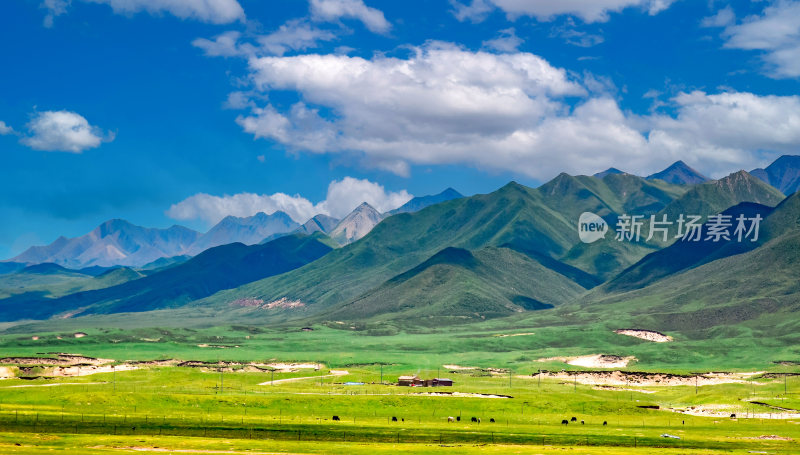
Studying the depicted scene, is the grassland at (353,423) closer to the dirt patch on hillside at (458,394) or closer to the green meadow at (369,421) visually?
the green meadow at (369,421)

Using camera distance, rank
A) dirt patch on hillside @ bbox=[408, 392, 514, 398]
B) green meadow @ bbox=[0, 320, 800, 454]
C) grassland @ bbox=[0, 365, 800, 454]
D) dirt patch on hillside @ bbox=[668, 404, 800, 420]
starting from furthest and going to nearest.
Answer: dirt patch on hillside @ bbox=[408, 392, 514, 398] < dirt patch on hillside @ bbox=[668, 404, 800, 420] < green meadow @ bbox=[0, 320, 800, 454] < grassland @ bbox=[0, 365, 800, 454]

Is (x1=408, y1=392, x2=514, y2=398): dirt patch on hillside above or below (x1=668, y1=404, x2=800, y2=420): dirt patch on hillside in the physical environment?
above

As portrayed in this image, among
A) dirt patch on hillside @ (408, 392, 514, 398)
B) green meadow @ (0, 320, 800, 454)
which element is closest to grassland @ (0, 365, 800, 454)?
green meadow @ (0, 320, 800, 454)

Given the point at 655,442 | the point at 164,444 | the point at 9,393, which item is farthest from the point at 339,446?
Answer: the point at 9,393

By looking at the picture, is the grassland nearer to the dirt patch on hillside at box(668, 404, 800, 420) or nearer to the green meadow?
the green meadow

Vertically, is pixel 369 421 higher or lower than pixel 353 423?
lower

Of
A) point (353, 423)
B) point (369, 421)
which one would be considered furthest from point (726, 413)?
point (353, 423)

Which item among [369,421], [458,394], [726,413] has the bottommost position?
[369,421]

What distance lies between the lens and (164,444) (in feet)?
354

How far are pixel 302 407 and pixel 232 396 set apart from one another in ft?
54.4

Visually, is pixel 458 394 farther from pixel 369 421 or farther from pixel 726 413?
pixel 726 413

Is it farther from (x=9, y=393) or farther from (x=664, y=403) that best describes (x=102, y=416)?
(x=664, y=403)

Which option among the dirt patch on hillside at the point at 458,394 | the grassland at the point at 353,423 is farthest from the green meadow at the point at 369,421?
the dirt patch on hillside at the point at 458,394

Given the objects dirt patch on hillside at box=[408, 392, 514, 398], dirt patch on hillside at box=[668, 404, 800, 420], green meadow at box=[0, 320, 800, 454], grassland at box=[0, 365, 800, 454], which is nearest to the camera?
Result: grassland at box=[0, 365, 800, 454]
